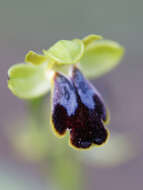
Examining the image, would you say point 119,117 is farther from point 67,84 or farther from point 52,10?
point 67,84

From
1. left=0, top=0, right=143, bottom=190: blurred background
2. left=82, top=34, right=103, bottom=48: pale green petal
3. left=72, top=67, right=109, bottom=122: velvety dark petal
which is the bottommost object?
left=72, top=67, right=109, bottom=122: velvety dark petal

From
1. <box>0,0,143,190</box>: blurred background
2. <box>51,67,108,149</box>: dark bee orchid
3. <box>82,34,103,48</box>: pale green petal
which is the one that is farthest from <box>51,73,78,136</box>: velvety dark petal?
<box>0,0,143,190</box>: blurred background

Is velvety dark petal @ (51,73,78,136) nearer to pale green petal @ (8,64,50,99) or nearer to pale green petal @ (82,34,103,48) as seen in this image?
pale green petal @ (8,64,50,99)

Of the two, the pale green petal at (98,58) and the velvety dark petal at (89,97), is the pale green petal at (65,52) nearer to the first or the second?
the velvety dark petal at (89,97)

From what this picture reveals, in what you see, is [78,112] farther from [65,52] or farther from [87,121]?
[65,52]

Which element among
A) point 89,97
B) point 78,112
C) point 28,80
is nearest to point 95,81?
point 28,80

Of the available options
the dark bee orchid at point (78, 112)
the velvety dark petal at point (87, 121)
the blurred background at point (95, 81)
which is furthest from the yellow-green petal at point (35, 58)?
the blurred background at point (95, 81)

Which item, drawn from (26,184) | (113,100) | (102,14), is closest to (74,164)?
(26,184)
